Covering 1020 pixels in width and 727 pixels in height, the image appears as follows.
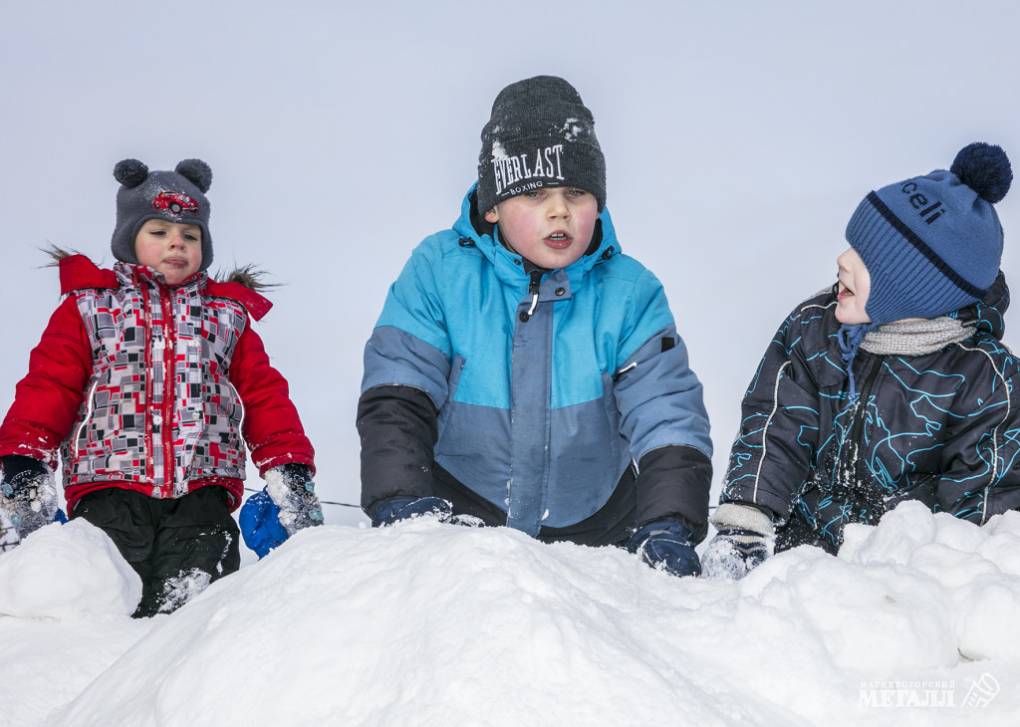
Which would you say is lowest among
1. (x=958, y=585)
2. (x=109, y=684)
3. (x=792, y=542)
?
(x=792, y=542)

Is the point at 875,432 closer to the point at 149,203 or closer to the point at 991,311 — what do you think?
the point at 991,311

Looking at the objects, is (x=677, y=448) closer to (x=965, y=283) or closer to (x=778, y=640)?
Result: (x=965, y=283)

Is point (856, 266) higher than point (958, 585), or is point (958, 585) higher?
point (856, 266)

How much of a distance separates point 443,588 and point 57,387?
89.9 inches

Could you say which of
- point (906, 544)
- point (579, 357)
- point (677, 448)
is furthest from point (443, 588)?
point (579, 357)

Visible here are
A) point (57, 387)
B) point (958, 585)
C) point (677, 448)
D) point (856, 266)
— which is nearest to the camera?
point (958, 585)

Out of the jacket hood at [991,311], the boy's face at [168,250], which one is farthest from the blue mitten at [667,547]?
the boy's face at [168,250]

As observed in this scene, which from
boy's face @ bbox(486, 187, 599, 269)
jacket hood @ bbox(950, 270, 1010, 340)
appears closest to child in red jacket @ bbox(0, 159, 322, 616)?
boy's face @ bbox(486, 187, 599, 269)

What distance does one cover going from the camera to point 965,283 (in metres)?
2.54

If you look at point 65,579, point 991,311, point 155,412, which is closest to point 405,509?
point 65,579

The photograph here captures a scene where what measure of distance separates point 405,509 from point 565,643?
3.84 ft

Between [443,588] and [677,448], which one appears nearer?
[443,588]

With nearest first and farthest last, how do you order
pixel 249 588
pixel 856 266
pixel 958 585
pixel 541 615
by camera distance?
1. pixel 541 615
2. pixel 958 585
3. pixel 249 588
4. pixel 856 266

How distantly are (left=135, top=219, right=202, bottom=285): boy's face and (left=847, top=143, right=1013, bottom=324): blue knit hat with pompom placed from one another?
2.27 metres
